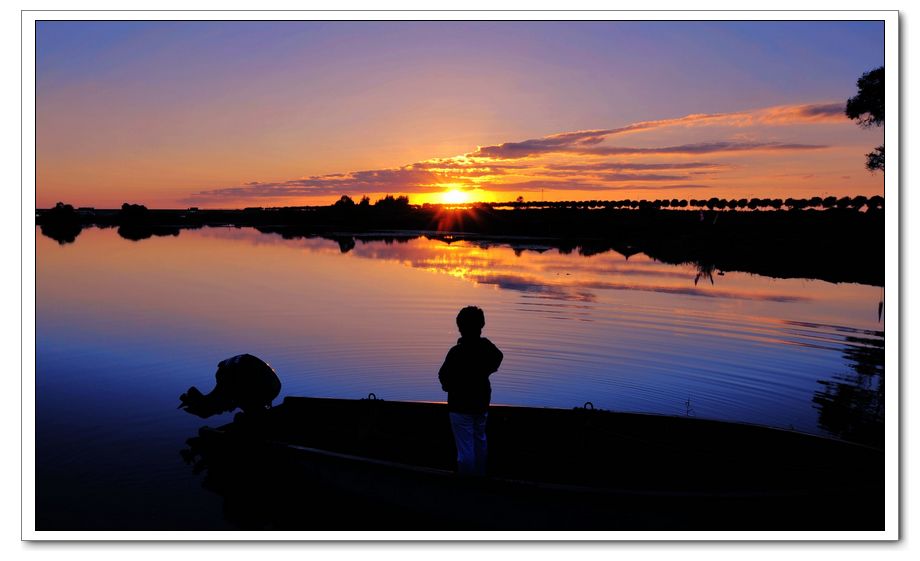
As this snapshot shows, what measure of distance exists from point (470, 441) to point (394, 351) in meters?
11.4

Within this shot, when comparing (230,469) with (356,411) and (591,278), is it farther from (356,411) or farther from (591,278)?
(591,278)

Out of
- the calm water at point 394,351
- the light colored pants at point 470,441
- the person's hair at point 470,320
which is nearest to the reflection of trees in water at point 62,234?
the calm water at point 394,351

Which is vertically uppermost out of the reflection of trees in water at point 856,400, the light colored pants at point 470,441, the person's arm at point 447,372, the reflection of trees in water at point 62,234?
the reflection of trees in water at point 62,234

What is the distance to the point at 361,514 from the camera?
9.22 meters

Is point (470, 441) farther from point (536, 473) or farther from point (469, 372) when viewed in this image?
point (536, 473)

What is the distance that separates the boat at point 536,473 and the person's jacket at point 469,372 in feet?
2.85

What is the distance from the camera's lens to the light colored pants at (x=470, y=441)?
801 centimetres

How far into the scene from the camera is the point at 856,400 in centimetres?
1443

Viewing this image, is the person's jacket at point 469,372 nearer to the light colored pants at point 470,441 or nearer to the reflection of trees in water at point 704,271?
the light colored pants at point 470,441

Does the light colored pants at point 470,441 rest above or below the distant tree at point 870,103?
below

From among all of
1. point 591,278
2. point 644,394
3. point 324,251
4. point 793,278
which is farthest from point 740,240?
point 644,394

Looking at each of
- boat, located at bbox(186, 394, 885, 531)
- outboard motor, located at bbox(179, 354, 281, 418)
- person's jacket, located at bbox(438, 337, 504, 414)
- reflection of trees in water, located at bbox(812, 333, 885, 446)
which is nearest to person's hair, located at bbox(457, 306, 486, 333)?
person's jacket, located at bbox(438, 337, 504, 414)

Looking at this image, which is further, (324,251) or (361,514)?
(324,251)
